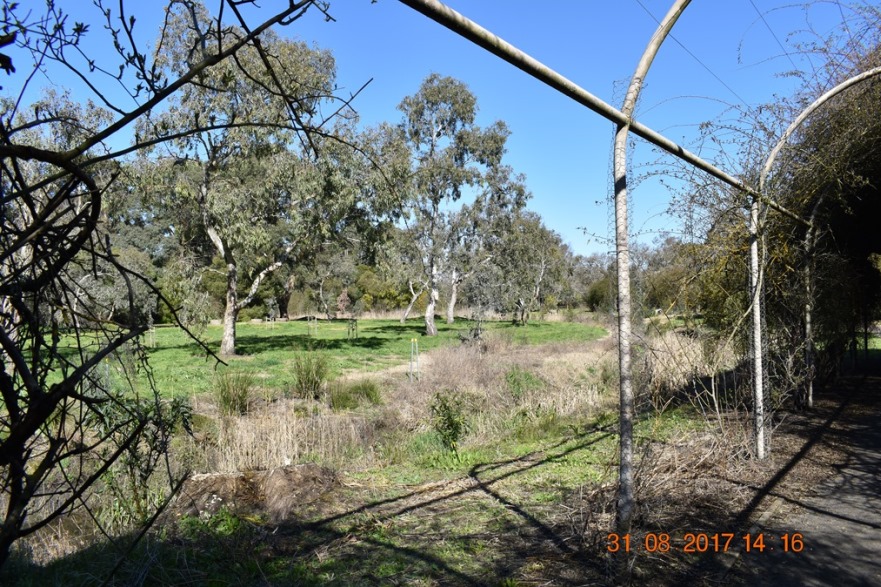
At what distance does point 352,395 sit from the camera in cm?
1374

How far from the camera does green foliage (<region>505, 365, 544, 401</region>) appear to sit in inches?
503

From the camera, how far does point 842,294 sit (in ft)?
32.2

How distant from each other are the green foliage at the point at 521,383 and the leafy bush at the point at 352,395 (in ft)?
9.57

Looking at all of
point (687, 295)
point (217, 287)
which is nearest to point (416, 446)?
point (687, 295)

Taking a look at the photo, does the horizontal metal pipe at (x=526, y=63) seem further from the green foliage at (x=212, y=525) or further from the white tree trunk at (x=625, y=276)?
the green foliage at (x=212, y=525)

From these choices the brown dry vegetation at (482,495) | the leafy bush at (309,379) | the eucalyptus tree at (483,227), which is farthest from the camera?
the eucalyptus tree at (483,227)

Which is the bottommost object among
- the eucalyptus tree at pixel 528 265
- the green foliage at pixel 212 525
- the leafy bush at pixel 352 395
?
the leafy bush at pixel 352 395

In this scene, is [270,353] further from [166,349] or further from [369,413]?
[369,413]

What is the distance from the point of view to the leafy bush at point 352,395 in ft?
43.3

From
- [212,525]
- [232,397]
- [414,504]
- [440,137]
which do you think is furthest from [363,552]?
[440,137]
